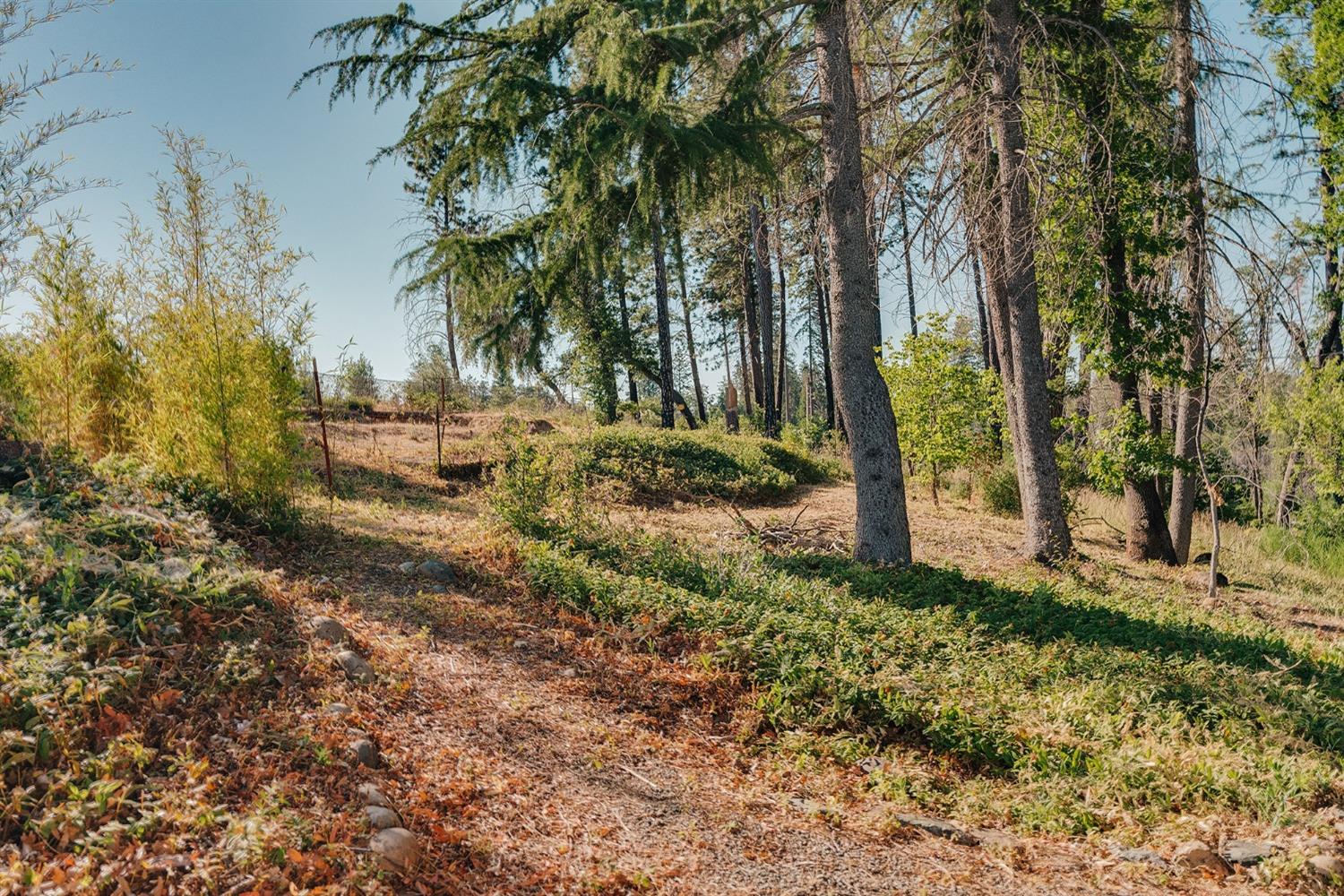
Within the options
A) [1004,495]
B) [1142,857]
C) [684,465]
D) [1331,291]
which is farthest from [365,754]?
[1331,291]

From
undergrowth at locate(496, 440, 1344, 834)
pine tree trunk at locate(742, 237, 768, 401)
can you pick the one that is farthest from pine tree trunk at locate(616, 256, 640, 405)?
undergrowth at locate(496, 440, 1344, 834)

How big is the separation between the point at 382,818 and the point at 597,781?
112 cm

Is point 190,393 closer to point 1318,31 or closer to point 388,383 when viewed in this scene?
point 388,383

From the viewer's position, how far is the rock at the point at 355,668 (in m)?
4.04

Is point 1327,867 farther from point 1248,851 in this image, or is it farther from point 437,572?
point 437,572

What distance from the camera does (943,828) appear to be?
3.47 metres

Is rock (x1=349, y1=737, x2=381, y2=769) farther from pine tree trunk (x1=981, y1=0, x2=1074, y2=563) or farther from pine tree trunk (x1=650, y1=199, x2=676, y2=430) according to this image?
pine tree trunk (x1=650, y1=199, x2=676, y2=430)

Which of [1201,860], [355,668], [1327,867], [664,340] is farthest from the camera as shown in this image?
[664,340]

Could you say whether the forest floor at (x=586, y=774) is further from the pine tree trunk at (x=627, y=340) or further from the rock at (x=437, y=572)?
the pine tree trunk at (x=627, y=340)

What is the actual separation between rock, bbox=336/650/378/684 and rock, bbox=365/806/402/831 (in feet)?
3.83

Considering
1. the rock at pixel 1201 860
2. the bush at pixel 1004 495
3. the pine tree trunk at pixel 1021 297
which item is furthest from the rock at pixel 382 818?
the bush at pixel 1004 495

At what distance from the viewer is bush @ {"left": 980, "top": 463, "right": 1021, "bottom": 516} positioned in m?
12.5

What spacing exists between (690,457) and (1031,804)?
9782 millimetres

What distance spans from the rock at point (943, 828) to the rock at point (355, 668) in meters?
2.77
